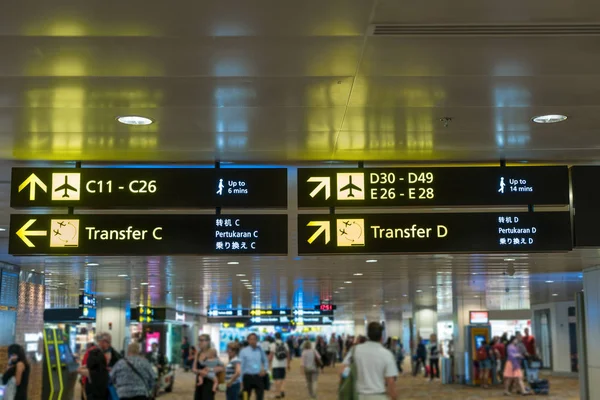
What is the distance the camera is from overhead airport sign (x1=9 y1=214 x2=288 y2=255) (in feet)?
23.5

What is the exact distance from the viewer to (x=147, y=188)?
7.28 meters

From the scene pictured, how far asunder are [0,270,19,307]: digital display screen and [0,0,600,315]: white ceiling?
33.2ft

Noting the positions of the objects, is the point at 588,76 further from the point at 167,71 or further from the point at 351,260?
the point at 351,260

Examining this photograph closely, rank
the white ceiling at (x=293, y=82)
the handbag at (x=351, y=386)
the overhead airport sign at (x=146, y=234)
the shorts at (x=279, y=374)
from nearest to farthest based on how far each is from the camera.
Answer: the white ceiling at (x=293, y=82), the handbag at (x=351, y=386), the overhead airport sign at (x=146, y=234), the shorts at (x=279, y=374)

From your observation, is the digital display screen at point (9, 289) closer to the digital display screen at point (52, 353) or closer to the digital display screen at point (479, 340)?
the digital display screen at point (52, 353)

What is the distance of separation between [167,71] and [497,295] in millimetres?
26419

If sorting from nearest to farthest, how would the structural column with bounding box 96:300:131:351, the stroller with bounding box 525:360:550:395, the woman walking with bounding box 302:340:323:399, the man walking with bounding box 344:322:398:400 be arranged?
the man walking with bounding box 344:322:398:400 < the woman walking with bounding box 302:340:323:399 < the stroller with bounding box 525:360:550:395 < the structural column with bounding box 96:300:131:351

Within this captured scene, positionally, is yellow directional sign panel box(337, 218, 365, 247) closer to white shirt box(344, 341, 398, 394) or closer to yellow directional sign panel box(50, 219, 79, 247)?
white shirt box(344, 341, 398, 394)

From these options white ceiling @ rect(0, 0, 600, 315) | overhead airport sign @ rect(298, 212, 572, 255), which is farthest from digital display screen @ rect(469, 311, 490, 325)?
overhead airport sign @ rect(298, 212, 572, 255)

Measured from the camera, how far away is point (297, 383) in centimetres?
2780

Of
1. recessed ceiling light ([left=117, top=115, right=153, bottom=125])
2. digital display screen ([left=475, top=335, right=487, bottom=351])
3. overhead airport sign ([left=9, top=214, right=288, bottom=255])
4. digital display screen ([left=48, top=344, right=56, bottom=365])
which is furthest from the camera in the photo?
digital display screen ([left=475, top=335, right=487, bottom=351])

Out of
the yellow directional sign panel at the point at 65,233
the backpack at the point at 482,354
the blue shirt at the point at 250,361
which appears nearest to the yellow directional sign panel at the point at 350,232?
the yellow directional sign panel at the point at 65,233

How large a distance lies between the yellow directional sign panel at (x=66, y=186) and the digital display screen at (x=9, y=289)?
11.9m

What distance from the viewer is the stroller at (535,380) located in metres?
23.2
